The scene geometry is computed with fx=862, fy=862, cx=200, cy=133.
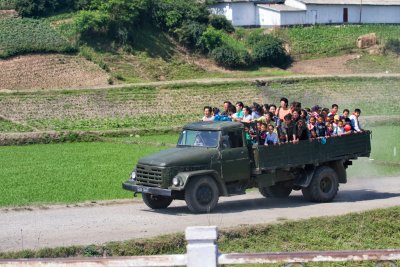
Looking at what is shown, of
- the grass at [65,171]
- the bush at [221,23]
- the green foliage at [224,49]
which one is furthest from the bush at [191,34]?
the grass at [65,171]

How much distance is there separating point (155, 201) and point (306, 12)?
2428 inches

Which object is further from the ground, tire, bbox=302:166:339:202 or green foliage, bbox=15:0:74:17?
green foliage, bbox=15:0:74:17

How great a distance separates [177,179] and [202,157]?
0.92 m

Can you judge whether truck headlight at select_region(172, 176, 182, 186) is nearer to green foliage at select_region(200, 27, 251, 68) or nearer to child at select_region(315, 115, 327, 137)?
child at select_region(315, 115, 327, 137)

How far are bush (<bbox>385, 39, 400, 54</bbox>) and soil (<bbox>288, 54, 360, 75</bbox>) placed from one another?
3.20 meters

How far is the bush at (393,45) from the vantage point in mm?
74375

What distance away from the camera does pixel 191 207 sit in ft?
62.5

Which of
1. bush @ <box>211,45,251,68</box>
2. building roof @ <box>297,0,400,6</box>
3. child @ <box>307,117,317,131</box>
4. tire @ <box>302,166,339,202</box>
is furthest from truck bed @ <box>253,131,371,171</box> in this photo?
building roof @ <box>297,0,400,6</box>

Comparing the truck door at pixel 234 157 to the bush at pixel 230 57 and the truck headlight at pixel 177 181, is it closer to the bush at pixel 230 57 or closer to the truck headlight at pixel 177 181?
the truck headlight at pixel 177 181

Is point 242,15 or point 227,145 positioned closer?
point 227,145

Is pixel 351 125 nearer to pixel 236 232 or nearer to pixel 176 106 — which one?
pixel 236 232

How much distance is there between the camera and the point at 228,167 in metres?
19.7

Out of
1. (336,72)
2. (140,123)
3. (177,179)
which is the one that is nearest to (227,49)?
(336,72)

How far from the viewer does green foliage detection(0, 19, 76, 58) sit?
207ft
